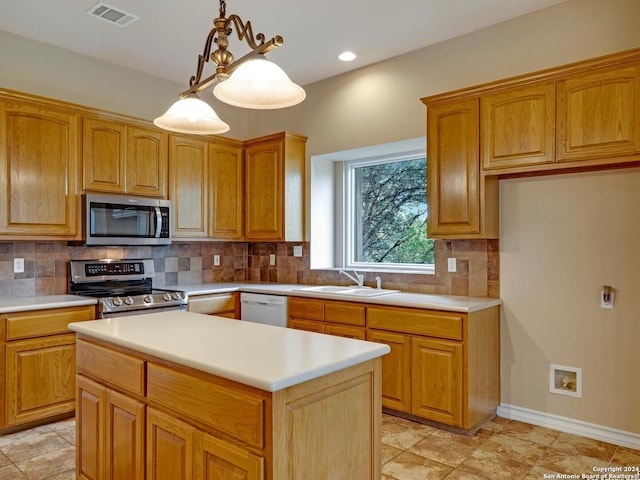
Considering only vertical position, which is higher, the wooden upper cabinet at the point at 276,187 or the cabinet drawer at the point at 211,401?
the wooden upper cabinet at the point at 276,187

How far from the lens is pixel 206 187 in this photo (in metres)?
4.37

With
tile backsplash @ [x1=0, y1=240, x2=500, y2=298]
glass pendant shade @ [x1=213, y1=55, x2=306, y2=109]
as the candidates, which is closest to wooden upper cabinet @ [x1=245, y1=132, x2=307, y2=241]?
tile backsplash @ [x1=0, y1=240, x2=500, y2=298]

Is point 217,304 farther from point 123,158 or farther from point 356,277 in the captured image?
point 123,158

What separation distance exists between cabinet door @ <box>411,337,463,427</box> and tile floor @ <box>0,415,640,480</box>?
13cm

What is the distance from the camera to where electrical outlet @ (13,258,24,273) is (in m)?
3.43

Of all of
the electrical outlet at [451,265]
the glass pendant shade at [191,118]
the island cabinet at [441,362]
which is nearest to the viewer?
the glass pendant shade at [191,118]

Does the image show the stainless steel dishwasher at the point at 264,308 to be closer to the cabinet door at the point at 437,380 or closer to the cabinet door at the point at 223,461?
the cabinet door at the point at 437,380

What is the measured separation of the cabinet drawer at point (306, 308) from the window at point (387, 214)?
0.91m

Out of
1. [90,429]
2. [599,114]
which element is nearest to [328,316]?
[90,429]

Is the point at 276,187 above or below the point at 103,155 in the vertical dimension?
below

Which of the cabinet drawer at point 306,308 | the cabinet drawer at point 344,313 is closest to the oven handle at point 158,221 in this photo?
the cabinet drawer at point 306,308

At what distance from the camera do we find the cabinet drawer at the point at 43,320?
2951mm

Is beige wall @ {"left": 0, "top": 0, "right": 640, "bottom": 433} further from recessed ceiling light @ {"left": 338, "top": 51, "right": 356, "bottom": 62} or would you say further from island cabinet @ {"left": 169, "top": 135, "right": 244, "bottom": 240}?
island cabinet @ {"left": 169, "top": 135, "right": 244, "bottom": 240}

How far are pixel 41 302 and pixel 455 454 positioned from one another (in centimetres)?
290
